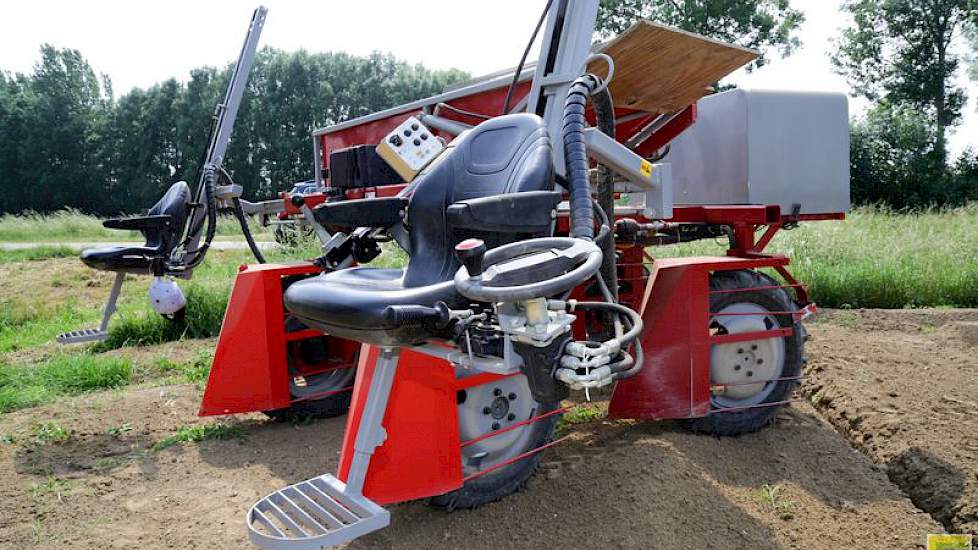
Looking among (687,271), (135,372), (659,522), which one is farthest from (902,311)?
(135,372)

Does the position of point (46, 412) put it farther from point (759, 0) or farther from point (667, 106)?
point (759, 0)

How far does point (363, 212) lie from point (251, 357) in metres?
1.35

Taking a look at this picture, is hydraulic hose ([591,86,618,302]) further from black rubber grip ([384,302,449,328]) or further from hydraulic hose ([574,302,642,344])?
black rubber grip ([384,302,449,328])

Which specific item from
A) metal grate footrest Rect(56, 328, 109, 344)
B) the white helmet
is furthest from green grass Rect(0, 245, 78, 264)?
the white helmet

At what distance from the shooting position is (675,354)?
3.11 metres

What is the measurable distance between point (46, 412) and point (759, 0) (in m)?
24.5

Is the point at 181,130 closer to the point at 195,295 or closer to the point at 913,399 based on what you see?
the point at 195,295

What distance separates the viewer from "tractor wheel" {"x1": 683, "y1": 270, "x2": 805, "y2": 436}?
3.25 meters

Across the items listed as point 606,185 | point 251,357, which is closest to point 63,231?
point 251,357

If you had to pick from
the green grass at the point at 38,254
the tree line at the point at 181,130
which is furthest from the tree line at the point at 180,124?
the green grass at the point at 38,254

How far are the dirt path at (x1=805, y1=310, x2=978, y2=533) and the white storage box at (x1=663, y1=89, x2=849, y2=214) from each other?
0.96m

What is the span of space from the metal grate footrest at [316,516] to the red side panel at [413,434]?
0.31 feet

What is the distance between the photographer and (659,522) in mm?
2463

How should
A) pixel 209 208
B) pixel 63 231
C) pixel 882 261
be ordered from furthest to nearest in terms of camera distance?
pixel 63 231, pixel 882 261, pixel 209 208
